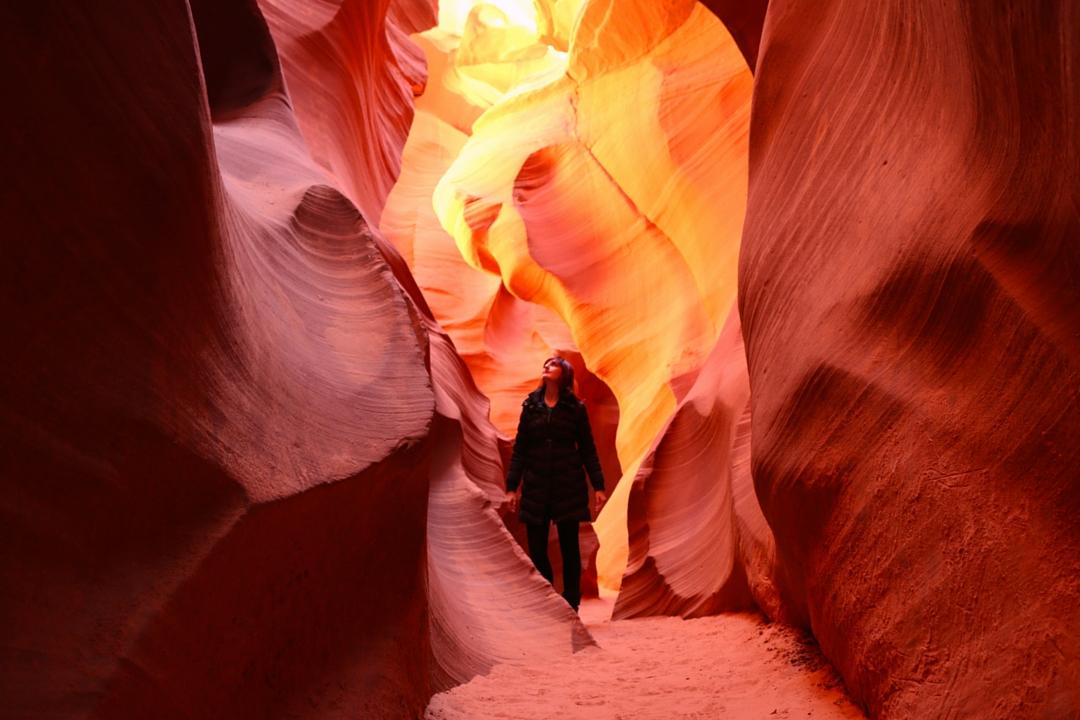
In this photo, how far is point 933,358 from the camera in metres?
2.54

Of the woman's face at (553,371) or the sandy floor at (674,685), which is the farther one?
the woman's face at (553,371)

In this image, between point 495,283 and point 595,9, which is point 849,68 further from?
point 495,283

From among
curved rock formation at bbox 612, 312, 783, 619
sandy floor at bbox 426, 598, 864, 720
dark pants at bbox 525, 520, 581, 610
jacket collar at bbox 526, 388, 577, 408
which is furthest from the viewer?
jacket collar at bbox 526, 388, 577, 408

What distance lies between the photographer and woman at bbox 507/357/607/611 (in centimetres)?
517

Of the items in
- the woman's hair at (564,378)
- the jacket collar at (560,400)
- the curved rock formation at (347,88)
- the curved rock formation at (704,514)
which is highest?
the curved rock formation at (347,88)

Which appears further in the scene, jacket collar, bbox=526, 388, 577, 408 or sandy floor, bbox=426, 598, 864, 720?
jacket collar, bbox=526, 388, 577, 408

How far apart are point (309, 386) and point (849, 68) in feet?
6.72

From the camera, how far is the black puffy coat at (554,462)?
5.19 m

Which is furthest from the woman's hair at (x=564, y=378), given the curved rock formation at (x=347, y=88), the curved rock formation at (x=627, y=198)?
the curved rock formation at (x=627, y=198)

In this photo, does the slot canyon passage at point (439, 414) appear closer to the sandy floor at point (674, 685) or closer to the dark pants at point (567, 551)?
the sandy floor at point (674, 685)

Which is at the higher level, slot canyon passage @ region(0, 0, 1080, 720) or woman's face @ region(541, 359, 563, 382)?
slot canyon passage @ region(0, 0, 1080, 720)

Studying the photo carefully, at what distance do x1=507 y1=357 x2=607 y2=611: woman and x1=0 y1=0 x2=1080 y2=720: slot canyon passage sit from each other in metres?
0.36

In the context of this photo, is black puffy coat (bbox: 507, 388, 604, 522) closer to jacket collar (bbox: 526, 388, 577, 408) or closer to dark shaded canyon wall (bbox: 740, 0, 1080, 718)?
jacket collar (bbox: 526, 388, 577, 408)

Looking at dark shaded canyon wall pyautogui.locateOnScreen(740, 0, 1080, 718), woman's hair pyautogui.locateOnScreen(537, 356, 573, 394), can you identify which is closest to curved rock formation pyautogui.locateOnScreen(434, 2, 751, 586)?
woman's hair pyautogui.locateOnScreen(537, 356, 573, 394)
